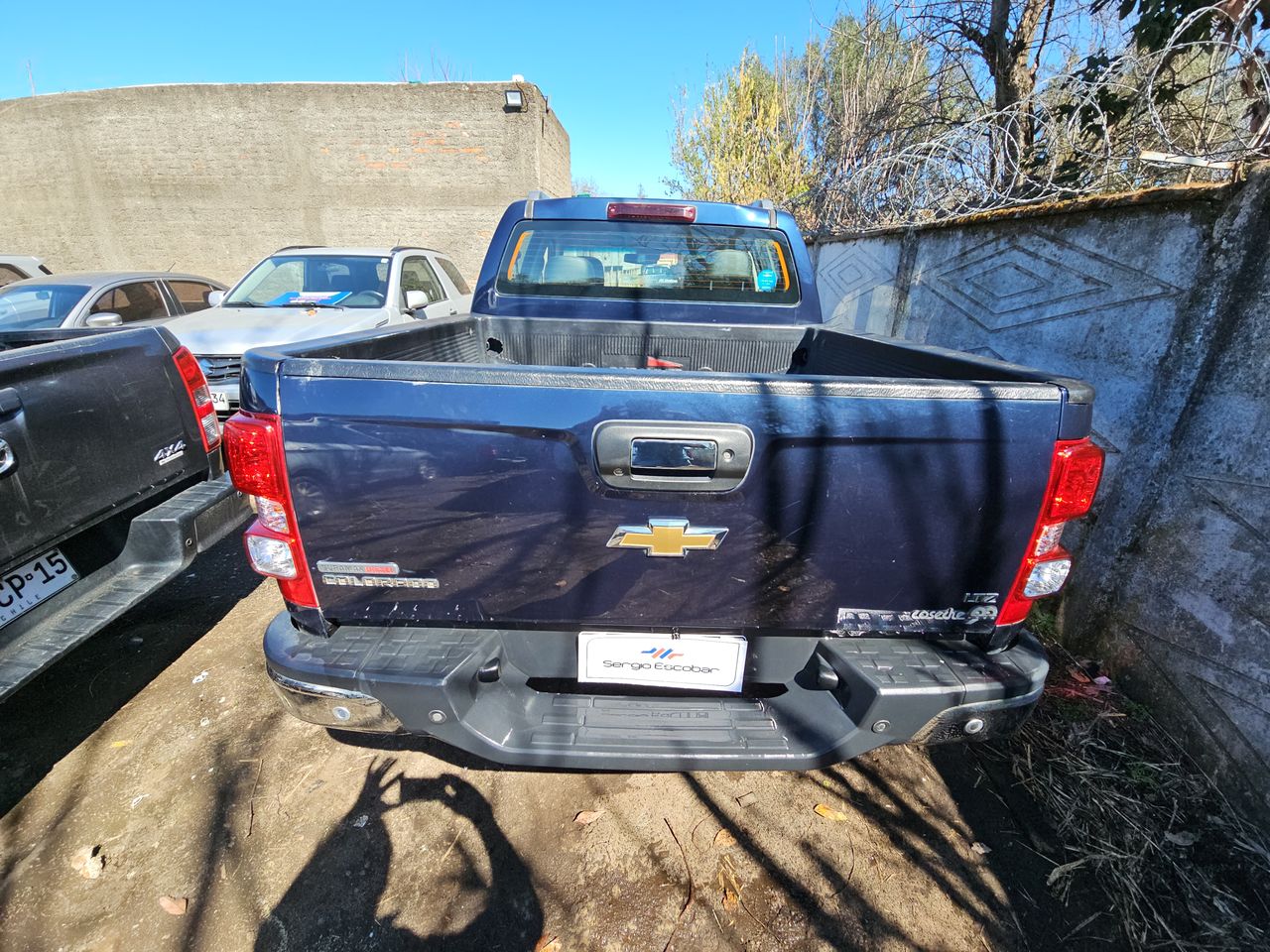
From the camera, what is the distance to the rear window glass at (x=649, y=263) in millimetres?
3217

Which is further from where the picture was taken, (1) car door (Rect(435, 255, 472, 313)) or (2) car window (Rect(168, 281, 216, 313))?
(1) car door (Rect(435, 255, 472, 313))

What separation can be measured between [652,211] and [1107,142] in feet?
7.85

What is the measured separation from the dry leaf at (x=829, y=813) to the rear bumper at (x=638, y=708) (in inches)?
27.2

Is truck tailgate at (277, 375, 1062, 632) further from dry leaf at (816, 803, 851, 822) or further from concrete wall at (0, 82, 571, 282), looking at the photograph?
concrete wall at (0, 82, 571, 282)

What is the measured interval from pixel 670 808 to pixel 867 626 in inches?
43.4

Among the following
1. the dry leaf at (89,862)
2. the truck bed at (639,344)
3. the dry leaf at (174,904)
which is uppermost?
the truck bed at (639,344)

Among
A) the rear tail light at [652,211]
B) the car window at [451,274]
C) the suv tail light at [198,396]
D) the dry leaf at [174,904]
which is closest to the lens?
the dry leaf at [174,904]

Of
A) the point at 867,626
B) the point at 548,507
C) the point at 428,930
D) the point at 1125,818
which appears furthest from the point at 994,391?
the point at 428,930

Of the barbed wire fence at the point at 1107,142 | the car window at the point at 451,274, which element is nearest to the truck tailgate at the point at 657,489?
the barbed wire fence at the point at 1107,142

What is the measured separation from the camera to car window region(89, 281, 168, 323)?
5.85 meters

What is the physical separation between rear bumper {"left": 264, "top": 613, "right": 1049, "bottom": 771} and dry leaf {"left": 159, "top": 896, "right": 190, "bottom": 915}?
79cm

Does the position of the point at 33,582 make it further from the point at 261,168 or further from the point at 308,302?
the point at 261,168

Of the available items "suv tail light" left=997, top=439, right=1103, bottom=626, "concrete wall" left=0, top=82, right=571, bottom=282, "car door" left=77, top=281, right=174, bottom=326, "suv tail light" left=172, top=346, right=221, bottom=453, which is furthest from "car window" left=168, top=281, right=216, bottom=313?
"suv tail light" left=997, top=439, right=1103, bottom=626

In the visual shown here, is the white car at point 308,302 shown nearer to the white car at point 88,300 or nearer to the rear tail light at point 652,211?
the white car at point 88,300
